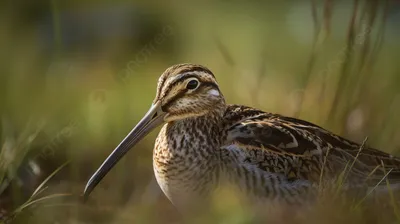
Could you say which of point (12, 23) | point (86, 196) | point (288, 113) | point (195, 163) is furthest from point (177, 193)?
point (12, 23)

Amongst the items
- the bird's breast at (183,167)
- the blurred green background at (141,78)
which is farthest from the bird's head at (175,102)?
the blurred green background at (141,78)

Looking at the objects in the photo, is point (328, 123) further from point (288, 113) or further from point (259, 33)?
point (259, 33)

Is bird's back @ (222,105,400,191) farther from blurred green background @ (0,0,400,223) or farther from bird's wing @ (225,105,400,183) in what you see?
blurred green background @ (0,0,400,223)

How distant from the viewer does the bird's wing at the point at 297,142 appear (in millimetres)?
4348

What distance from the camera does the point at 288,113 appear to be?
591 centimetres

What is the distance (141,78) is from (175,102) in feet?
8.13

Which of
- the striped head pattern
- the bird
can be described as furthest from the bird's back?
the striped head pattern

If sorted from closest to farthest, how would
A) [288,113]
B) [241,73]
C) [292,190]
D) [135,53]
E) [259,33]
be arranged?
[292,190]
[288,113]
[241,73]
[135,53]
[259,33]

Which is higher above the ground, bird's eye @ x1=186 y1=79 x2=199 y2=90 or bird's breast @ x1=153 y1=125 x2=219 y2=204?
bird's eye @ x1=186 y1=79 x2=199 y2=90

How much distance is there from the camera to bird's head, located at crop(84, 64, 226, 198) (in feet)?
14.4

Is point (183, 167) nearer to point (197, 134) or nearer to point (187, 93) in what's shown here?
point (197, 134)

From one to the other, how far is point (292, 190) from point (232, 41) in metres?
3.79

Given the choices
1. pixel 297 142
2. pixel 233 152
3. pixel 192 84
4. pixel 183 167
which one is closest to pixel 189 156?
pixel 183 167

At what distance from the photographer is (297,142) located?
14.4 feet
